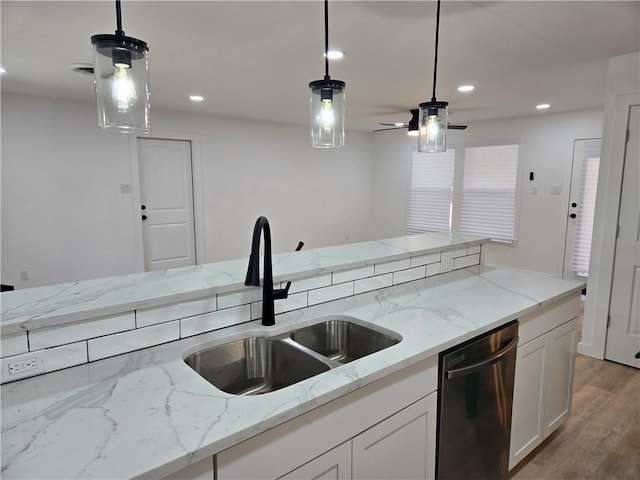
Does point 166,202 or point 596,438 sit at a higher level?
point 166,202

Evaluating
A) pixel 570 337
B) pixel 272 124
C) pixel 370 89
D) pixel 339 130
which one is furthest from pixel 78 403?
pixel 272 124

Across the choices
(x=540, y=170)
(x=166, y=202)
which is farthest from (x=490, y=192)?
(x=166, y=202)

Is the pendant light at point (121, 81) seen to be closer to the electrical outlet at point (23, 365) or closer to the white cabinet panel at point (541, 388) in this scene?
the electrical outlet at point (23, 365)

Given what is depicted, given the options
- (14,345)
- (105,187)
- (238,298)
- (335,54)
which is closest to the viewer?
(14,345)

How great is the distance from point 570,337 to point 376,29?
6.91 feet

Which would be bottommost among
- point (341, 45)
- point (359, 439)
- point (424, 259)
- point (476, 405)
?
point (476, 405)

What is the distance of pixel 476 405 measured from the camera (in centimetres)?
163

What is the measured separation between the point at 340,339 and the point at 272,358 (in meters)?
0.34

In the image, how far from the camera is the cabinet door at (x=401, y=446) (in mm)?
1247

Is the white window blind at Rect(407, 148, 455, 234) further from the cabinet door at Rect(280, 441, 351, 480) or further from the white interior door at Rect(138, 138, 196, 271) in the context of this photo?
the cabinet door at Rect(280, 441, 351, 480)

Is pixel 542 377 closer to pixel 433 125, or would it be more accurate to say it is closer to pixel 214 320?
pixel 433 125

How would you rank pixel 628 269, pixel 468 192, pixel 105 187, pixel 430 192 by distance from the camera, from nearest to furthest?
pixel 628 269 → pixel 105 187 → pixel 468 192 → pixel 430 192

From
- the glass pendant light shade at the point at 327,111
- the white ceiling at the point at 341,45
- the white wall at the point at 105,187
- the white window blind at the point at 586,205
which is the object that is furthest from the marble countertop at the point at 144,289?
the white window blind at the point at 586,205

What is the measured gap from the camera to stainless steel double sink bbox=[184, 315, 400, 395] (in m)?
1.40
